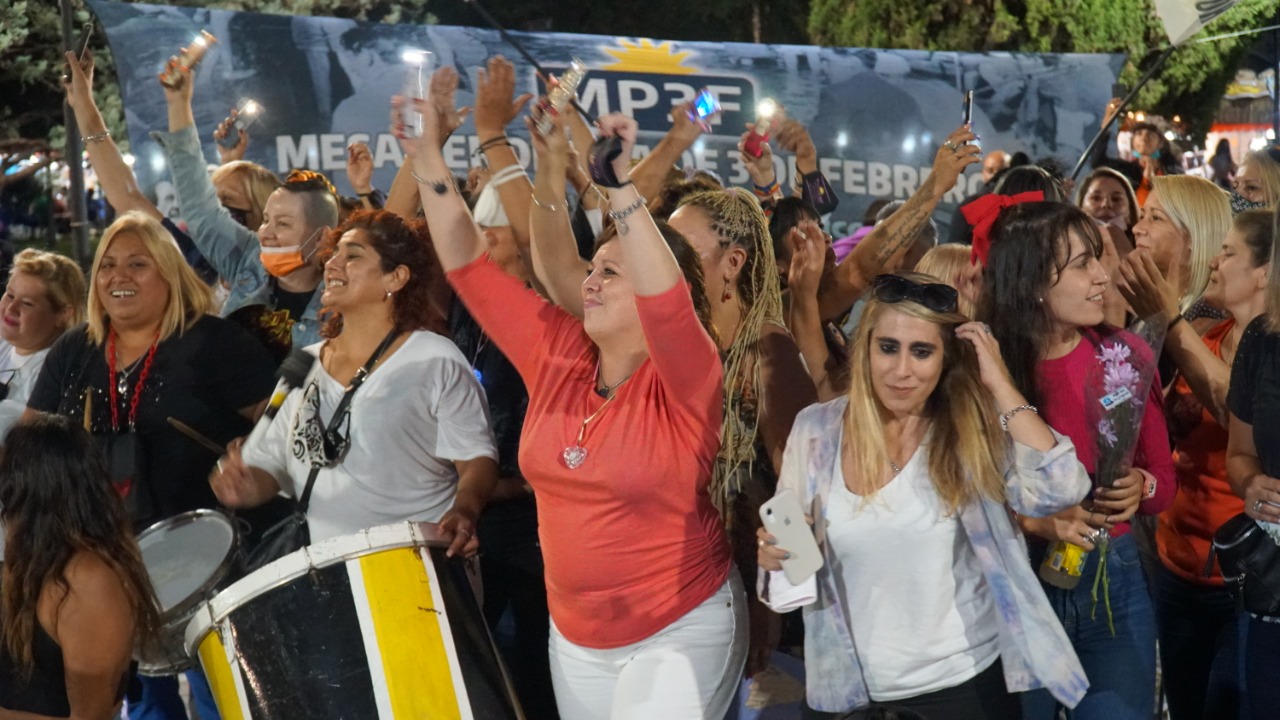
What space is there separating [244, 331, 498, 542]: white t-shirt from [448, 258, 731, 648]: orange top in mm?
737

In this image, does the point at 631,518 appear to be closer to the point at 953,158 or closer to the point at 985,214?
the point at 985,214

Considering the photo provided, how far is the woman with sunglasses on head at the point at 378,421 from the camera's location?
14.0ft

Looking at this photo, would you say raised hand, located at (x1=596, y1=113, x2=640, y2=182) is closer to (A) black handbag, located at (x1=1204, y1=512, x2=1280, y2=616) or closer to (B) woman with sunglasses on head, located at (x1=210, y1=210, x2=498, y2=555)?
(B) woman with sunglasses on head, located at (x1=210, y1=210, x2=498, y2=555)

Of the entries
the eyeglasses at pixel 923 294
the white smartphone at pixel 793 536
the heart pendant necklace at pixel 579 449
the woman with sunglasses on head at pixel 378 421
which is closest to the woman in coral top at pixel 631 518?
the heart pendant necklace at pixel 579 449

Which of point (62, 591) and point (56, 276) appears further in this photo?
point (56, 276)

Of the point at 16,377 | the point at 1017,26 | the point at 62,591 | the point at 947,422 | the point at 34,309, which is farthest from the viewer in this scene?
the point at 1017,26

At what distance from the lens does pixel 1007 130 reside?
38.4ft

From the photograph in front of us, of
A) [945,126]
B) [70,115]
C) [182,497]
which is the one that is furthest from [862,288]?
[70,115]

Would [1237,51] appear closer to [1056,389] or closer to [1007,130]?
[1007,130]

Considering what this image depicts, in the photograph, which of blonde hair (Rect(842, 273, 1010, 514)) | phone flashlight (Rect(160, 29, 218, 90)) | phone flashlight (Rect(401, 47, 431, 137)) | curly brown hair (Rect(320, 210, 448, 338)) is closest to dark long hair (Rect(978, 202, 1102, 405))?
blonde hair (Rect(842, 273, 1010, 514))

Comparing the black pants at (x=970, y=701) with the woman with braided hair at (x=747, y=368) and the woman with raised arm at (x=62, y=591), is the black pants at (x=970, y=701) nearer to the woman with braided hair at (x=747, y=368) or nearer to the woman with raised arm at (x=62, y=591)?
the woman with braided hair at (x=747, y=368)

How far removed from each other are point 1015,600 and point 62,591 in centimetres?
261

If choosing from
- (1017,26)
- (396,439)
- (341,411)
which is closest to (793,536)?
(396,439)

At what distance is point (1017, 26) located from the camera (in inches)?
677
